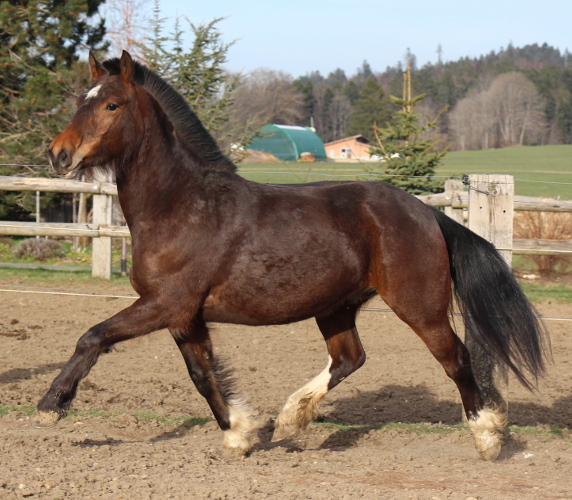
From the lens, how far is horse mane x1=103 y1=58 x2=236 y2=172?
157 inches

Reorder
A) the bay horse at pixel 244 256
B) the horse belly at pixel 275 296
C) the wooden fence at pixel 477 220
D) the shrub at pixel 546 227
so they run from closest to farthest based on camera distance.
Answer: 1. the bay horse at pixel 244 256
2. the horse belly at pixel 275 296
3. the wooden fence at pixel 477 220
4. the shrub at pixel 546 227

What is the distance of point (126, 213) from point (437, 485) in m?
2.21

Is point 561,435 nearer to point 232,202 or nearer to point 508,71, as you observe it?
point 232,202

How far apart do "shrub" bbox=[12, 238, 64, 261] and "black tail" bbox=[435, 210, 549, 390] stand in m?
8.85

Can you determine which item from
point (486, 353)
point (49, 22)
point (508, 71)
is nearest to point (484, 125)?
point (508, 71)

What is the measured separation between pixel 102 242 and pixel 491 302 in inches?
259

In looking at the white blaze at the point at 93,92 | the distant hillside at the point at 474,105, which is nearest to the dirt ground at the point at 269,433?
the white blaze at the point at 93,92

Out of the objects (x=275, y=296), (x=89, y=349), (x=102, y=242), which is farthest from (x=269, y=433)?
(x=102, y=242)

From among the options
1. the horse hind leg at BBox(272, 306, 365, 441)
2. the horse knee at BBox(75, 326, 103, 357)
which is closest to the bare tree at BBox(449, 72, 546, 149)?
the horse hind leg at BBox(272, 306, 365, 441)

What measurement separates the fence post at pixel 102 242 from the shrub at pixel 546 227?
5.95m

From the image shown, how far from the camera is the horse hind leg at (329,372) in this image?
4.27m

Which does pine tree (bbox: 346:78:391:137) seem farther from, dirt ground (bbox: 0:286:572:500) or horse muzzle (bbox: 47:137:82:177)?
horse muzzle (bbox: 47:137:82:177)

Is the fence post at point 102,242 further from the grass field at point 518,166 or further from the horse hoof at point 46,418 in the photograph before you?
the grass field at point 518,166

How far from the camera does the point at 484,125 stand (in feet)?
285
